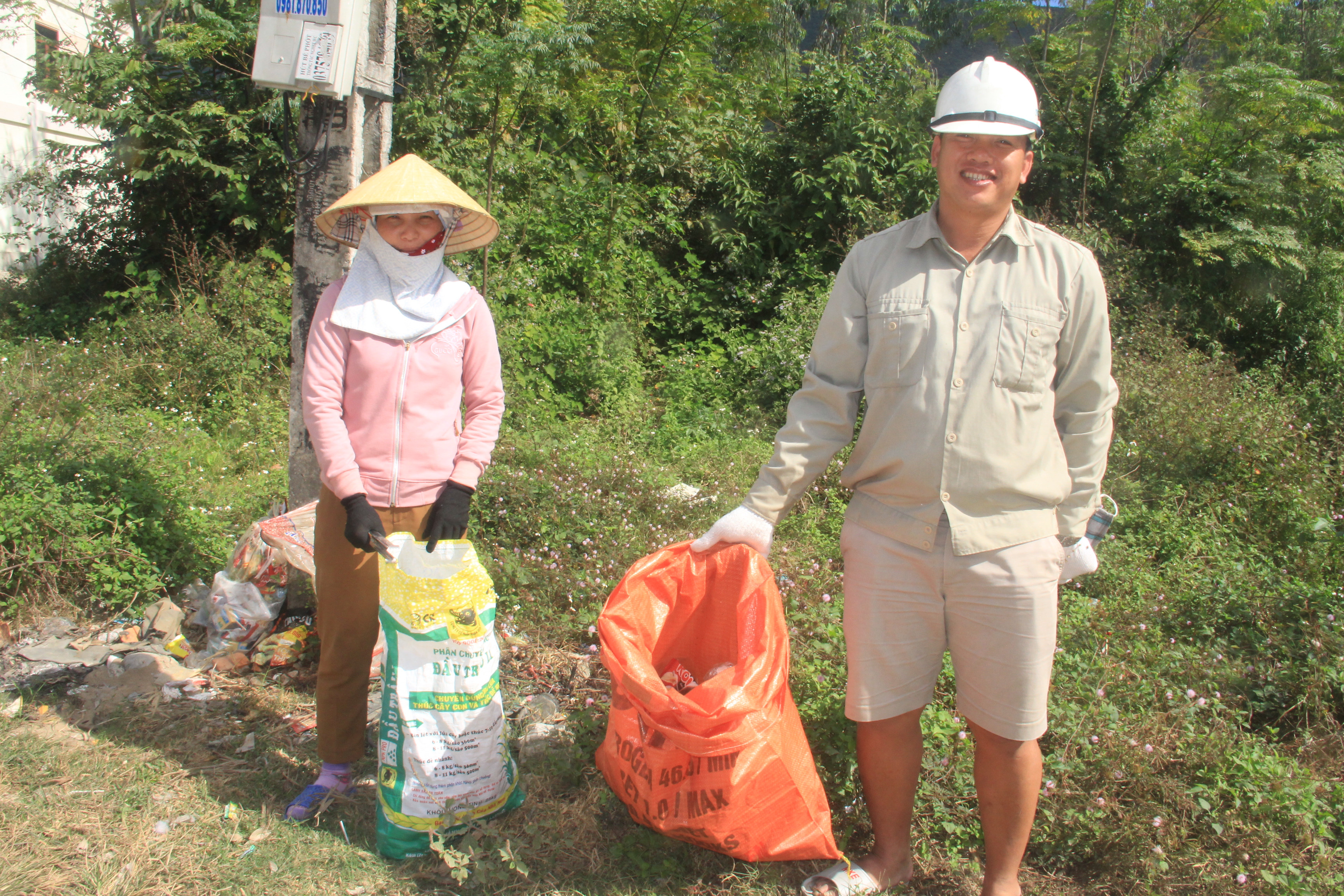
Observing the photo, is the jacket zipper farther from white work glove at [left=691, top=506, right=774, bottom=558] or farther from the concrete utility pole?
the concrete utility pole

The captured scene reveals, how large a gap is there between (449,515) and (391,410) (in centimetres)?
36

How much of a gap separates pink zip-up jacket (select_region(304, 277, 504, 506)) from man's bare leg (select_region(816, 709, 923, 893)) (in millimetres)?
1392

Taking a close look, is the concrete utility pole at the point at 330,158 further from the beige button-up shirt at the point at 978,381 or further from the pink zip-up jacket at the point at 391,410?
the beige button-up shirt at the point at 978,381

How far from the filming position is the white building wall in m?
10.3

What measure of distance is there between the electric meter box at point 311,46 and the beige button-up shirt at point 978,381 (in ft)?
7.50

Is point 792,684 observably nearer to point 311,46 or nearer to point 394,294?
point 394,294

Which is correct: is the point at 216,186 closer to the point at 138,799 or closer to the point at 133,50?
the point at 133,50

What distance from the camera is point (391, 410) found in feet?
8.45

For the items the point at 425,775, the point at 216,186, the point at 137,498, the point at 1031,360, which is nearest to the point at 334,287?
the point at 425,775

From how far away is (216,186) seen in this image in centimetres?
791

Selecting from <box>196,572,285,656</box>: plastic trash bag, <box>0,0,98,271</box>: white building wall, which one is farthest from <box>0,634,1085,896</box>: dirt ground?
<box>0,0,98,271</box>: white building wall

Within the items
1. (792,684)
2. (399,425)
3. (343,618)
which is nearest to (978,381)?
(792,684)

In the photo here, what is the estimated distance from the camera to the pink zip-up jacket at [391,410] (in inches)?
99.0

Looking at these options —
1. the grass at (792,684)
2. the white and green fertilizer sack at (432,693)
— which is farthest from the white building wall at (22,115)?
the white and green fertilizer sack at (432,693)
